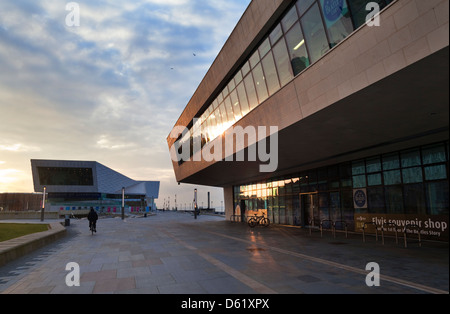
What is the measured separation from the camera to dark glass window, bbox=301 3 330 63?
412 inches

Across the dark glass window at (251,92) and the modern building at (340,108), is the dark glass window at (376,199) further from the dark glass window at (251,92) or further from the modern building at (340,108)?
the dark glass window at (251,92)

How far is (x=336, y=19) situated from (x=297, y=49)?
2441mm

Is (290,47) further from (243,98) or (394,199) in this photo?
(394,199)

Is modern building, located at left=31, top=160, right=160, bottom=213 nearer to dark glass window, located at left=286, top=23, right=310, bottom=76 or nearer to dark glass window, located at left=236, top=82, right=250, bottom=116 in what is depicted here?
dark glass window, located at left=236, top=82, right=250, bottom=116

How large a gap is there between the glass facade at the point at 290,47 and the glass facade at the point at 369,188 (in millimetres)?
7543

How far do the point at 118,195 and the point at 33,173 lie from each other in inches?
1364

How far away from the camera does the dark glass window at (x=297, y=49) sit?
1159cm

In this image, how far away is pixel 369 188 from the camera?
17109 mm

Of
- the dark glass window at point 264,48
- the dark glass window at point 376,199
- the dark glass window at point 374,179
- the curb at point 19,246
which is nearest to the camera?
the curb at point 19,246

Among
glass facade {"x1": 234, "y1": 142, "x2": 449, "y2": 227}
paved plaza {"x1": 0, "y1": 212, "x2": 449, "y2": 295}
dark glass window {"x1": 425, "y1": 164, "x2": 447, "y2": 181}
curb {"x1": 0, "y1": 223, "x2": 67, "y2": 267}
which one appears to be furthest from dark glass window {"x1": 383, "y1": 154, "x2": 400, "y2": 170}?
curb {"x1": 0, "y1": 223, "x2": 67, "y2": 267}

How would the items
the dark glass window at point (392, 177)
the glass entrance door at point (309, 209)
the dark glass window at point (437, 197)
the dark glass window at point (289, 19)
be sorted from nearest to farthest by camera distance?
the dark glass window at point (289, 19) < the dark glass window at point (437, 197) < the dark glass window at point (392, 177) < the glass entrance door at point (309, 209)

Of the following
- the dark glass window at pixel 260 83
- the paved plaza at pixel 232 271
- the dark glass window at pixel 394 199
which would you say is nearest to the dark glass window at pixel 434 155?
the dark glass window at pixel 394 199

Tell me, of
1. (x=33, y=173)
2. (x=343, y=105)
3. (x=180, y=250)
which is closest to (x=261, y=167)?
(x=180, y=250)

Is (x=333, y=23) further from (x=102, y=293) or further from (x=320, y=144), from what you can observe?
(x=102, y=293)
